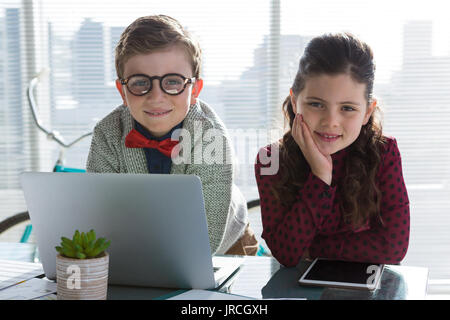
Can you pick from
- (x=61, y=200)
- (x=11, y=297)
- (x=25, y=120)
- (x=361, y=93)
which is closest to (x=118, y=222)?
(x=61, y=200)

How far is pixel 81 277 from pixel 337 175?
2.87 ft

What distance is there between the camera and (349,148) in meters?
1.45

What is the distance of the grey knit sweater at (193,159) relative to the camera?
4.34 ft

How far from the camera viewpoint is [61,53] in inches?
115

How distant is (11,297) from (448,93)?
8.48 ft

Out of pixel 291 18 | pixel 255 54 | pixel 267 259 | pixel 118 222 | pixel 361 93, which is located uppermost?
pixel 291 18

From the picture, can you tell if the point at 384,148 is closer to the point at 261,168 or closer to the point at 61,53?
the point at 261,168

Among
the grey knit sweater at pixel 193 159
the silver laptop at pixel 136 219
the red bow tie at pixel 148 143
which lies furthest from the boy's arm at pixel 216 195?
the silver laptop at pixel 136 219

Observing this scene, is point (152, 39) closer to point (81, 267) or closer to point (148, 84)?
point (148, 84)

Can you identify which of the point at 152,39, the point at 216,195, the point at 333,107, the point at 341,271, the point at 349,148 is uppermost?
the point at 152,39

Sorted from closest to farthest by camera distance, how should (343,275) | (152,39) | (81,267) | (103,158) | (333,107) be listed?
1. (81,267)
2. (343,275)
3. (333,107)
4. (152,39)
5. (103,158)

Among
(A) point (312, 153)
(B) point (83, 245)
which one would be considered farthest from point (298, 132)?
(B) point (83, 245)

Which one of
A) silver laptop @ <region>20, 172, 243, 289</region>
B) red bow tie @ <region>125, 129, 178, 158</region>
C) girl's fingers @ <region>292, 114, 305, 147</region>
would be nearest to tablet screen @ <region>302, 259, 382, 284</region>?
silver laptop @ <region>20, 172, 243, 289</region>

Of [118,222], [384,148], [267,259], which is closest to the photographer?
Result: [118,222]
